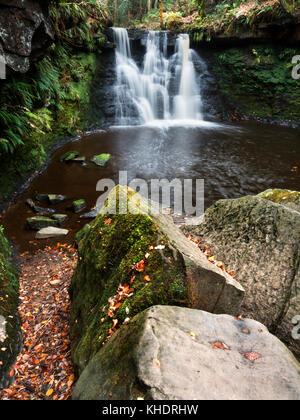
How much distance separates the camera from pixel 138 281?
2211 millimetres

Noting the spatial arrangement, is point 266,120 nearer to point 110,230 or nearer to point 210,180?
point 210,180

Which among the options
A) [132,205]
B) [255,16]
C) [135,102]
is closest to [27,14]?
[132,205]

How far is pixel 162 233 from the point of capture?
241 centimetres

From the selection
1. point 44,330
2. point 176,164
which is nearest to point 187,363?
point 44,330

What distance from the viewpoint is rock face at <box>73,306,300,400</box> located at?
4.73ft

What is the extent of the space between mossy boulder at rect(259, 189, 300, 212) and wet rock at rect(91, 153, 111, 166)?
6172 millimetres

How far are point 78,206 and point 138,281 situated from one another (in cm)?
467

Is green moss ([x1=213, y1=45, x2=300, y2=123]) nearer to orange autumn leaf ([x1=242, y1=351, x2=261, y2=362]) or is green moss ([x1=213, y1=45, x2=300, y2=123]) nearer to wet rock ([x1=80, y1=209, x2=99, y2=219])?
wet rock ([x1=80, y1=209, x2=99, y2=219])

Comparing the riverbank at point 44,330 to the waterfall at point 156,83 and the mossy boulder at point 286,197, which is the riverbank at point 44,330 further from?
the waterfall at point 156,83

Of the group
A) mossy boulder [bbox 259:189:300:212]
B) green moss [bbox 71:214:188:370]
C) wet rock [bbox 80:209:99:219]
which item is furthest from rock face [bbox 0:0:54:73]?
mossy boulder [bbox 259:189:300:212]

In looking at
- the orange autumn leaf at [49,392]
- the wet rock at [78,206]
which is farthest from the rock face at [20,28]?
the orange autumn leaf at [49,392]

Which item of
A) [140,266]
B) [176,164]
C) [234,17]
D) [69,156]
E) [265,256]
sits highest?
[234,17]

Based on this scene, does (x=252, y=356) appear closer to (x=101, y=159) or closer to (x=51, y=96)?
(x=101, y=159)

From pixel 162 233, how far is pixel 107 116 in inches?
504
